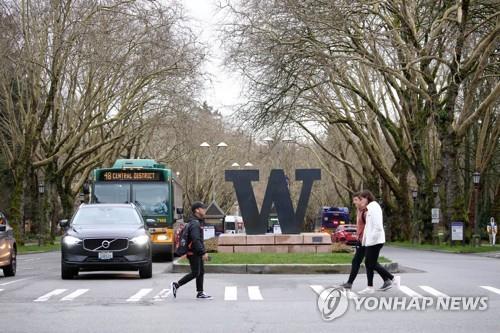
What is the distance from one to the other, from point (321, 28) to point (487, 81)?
49.0 ft

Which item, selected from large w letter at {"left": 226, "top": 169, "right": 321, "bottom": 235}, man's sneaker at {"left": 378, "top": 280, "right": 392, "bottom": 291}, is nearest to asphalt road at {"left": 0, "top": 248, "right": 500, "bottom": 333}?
man's sneaker at {"left": 378, "top": 280, "right": 392, "bottom": 291}

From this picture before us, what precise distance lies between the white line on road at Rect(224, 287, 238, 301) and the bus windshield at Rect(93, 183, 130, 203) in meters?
13.4

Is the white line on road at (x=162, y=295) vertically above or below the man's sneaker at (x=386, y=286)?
below

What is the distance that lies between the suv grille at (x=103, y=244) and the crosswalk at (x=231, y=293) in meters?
2.63

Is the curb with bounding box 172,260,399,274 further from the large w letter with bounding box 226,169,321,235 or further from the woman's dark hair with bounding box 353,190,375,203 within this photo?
the large w letter with bounding box 226,169,321,235

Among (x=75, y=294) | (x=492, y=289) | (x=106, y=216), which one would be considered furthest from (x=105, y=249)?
(x=492, y=289)

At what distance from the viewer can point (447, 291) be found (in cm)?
1772

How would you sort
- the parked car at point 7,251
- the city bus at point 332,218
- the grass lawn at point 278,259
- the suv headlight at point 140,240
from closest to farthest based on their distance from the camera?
1. the suv headlight at point 140,240
2. the parked car at point 7,251
3. the grass lawn at point 278,259
4. the city bus at point 332,218

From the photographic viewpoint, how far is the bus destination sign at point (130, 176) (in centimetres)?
3216

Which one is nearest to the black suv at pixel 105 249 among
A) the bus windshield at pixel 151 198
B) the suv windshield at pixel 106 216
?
the suv windshield at pixel 106 216

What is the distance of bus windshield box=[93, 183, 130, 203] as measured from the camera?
3180 cm

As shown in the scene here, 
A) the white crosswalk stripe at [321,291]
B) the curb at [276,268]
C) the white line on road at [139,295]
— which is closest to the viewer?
the white crosswalk stripe at [321,291]

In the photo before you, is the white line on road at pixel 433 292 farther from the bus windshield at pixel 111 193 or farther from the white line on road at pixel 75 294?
the bus windshield at pixel 111 193

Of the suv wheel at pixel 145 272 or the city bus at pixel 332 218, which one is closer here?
the suv wheel at pixel 145 272
